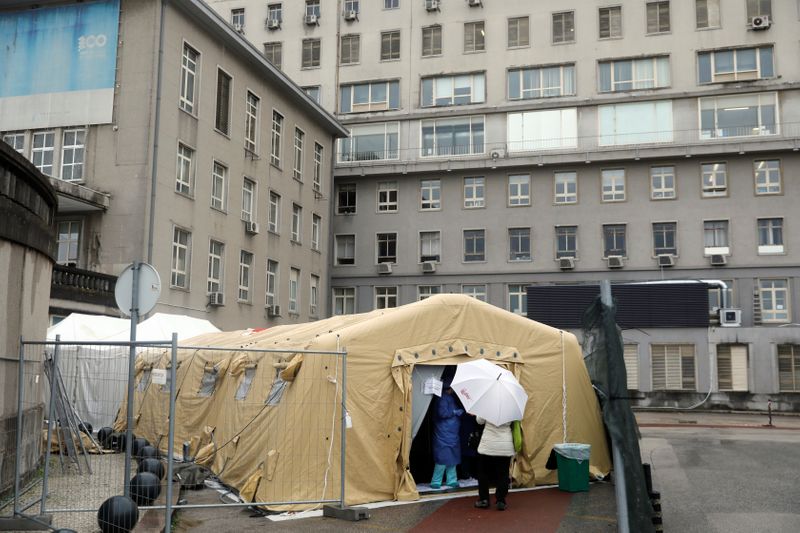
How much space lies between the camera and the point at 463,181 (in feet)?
150

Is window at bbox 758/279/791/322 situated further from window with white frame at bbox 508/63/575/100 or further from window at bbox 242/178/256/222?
window at bbox 242/178/256/222

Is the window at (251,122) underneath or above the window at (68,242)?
above

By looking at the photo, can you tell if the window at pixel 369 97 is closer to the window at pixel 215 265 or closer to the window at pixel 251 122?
the window at pixel 251 122

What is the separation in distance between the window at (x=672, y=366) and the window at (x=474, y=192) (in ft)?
43.9

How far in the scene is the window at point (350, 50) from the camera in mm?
48219

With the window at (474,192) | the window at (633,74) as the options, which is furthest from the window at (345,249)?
the window at (633,74)

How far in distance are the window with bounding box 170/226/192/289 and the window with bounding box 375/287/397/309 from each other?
17.6m

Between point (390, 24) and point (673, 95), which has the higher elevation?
point (390, 24)

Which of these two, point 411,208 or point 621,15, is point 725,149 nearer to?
point 621,15

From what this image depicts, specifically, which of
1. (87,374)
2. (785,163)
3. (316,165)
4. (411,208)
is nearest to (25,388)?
(87,374)

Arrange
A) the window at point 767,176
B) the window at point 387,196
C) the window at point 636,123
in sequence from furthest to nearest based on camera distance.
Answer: the window at point 387,196
the window at point 636,123
the window at point 767,176

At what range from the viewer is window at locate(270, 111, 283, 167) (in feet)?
123

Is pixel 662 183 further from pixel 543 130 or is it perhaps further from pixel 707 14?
pixel 707 14

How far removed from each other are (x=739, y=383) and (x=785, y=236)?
28.7ft
